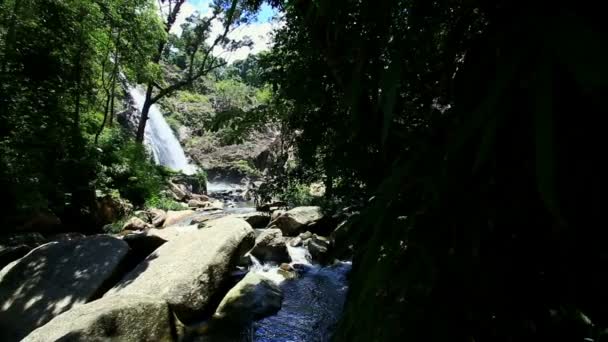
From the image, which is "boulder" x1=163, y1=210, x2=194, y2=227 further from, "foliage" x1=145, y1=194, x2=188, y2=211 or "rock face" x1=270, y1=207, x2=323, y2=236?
"rock face" x1=270, y1=207, x2=323, y2=236

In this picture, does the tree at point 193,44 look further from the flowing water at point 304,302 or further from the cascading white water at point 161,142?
the flowing water at point 304,302

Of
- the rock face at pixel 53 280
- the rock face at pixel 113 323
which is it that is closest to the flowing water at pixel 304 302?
the rock face at pixel 113 323

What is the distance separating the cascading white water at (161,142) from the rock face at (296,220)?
42.3 ft

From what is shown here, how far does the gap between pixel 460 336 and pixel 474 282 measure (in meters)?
0.09

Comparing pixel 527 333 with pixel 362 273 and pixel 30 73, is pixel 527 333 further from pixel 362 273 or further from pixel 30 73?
pixel 30 73

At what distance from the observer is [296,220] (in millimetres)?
7969

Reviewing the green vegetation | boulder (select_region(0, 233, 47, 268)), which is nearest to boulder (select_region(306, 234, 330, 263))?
boulder (select_region(0, 233, 47, 268))

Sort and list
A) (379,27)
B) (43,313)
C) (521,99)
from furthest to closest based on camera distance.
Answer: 1. (43,313)
2. (379,27)
3. (521,99)

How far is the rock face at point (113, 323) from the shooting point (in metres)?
3.02

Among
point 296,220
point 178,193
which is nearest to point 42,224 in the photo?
point 296,220

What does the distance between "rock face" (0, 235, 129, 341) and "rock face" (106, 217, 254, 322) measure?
1.00 ft

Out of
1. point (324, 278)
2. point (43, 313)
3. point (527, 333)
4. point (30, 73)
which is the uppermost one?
point (30, 73)

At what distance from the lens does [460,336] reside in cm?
60

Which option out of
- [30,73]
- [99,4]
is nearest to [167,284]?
[30,73]
